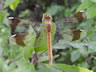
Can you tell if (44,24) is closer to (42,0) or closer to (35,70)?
(35,70)

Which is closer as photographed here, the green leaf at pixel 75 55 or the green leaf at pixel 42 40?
the green leaf at pixel 42 40

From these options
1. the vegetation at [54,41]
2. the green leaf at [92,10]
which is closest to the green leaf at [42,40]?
the vegetation at [54,41]

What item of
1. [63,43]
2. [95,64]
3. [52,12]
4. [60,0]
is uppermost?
[60,0]

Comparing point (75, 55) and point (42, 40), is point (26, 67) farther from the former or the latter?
point (75, 55)

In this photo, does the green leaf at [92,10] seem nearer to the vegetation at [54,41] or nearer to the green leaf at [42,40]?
the vegetation at [54,41]

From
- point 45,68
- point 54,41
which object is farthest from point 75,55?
point 45,68

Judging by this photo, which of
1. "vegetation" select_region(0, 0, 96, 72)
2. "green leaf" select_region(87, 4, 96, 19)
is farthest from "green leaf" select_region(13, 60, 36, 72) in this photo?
"green leaf" select_region(87, 4, 96, 19)

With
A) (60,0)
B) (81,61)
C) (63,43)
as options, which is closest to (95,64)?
(81,61)

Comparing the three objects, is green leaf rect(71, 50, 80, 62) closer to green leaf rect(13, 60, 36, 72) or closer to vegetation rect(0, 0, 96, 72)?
vegetation rect(0, 0, 96, 72)
